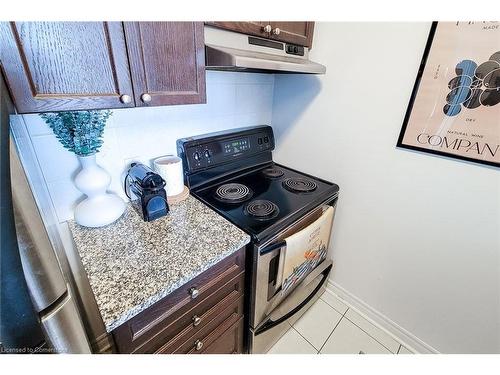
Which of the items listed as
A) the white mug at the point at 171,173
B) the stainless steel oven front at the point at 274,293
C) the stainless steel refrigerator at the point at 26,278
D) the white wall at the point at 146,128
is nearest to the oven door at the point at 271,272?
the stainless steel oven front at the point at 274,293

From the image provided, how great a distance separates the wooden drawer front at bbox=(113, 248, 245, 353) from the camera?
26.0 inches

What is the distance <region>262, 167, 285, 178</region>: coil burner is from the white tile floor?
3.24 ft

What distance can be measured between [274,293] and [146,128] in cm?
104

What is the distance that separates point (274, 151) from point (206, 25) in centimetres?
106

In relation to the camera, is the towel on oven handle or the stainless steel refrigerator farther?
the towel on oven handle

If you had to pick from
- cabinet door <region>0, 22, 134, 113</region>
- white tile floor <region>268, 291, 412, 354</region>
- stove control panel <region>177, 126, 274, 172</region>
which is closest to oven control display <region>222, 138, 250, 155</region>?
stove control panel <region>177, 126, 274, 172</region>

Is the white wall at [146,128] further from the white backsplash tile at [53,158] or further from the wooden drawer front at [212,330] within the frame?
the wooden drawer front at [212,330]

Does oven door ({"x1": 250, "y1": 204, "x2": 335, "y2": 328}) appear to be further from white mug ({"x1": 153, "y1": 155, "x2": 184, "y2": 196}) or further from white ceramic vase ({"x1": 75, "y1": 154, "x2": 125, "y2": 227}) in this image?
white ceramic vase ({"x1": 75, "y1": 154, "x2": 125, "y2": 227})

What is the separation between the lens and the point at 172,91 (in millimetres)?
807

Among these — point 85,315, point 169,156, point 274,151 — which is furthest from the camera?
point 274,151

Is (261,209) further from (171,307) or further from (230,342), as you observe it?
(230,342)
